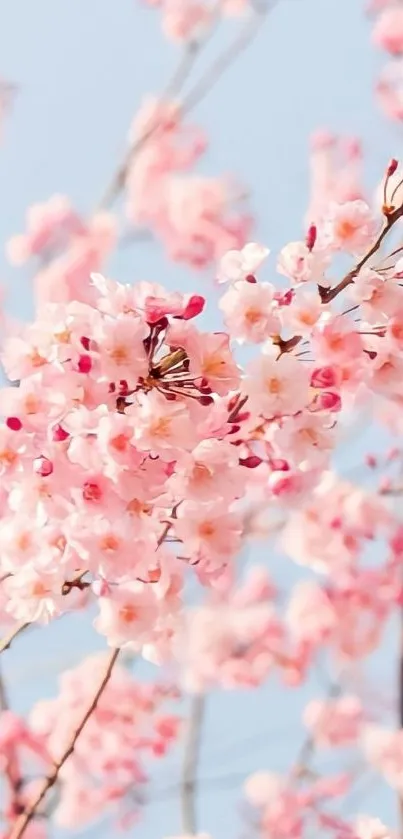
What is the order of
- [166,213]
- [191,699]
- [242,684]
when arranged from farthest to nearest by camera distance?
[166,213] → [242,684] → [191,699]

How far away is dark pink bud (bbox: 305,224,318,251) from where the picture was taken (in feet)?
2.96

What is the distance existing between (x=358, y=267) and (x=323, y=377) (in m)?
0.10

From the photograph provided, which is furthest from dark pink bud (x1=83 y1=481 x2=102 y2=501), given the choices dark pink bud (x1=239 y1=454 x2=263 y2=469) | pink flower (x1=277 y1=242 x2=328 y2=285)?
pink flower (x1=277 y1=242 x2=328 y2=285)

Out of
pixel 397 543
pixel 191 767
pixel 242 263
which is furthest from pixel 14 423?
pixel 191 767

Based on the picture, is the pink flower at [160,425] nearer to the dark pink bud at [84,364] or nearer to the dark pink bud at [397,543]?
the dark pink bud at [84,364]

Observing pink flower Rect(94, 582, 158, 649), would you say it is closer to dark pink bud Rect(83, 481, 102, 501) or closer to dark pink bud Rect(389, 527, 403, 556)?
dark pink bud Rect(83, 481, 102, 501)

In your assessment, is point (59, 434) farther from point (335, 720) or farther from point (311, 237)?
point (335, 720)

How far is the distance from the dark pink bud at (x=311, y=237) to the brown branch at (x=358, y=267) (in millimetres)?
46

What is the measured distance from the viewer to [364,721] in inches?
110

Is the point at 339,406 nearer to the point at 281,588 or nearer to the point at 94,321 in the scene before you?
the point at 94,321

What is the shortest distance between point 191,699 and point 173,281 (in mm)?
1180

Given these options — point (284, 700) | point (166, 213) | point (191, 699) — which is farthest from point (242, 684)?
point (166, 213)

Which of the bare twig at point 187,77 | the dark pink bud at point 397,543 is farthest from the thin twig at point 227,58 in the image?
the dark pink bud at point 397,543

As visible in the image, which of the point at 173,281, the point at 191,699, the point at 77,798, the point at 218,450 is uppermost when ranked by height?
the point at 218,450
